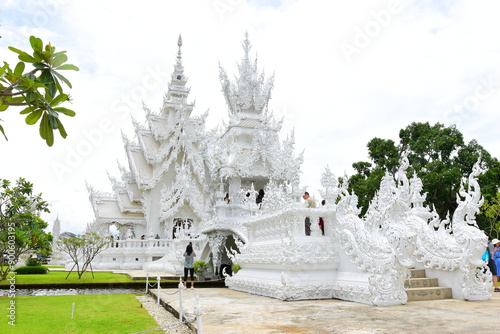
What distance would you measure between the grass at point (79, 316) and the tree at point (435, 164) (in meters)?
15.4

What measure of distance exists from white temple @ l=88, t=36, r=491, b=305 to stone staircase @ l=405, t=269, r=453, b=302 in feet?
0.54

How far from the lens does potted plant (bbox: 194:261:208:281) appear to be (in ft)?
46.3

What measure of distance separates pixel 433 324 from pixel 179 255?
41.1 feet

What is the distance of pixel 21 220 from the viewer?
1012 centimetres

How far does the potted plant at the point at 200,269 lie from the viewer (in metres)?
14.1

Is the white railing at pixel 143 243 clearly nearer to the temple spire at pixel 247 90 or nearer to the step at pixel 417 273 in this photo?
the temple spire at pixel 247 90

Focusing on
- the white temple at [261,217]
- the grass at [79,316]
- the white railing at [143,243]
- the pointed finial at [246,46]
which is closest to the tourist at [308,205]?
the white temple at [261,217]

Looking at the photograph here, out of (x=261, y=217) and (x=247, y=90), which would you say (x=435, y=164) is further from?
(x=261, y=217)

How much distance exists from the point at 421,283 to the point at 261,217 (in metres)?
3.79

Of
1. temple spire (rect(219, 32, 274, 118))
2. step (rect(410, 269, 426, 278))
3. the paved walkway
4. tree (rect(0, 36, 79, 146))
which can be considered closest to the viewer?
tree (rect(0, 36, 79, 146))

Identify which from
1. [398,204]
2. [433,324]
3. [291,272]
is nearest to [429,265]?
[398,204]

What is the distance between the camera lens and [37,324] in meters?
6.28

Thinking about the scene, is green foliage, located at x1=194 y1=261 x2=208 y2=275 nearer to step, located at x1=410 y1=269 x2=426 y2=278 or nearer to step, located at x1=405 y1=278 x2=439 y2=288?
step, located at x1=410 y1=269 x2=426 y2=278

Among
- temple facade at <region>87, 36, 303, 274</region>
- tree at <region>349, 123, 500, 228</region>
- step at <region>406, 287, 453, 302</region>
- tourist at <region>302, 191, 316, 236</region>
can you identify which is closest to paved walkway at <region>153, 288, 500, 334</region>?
step at <region>406, 287, 453, 302</region>
